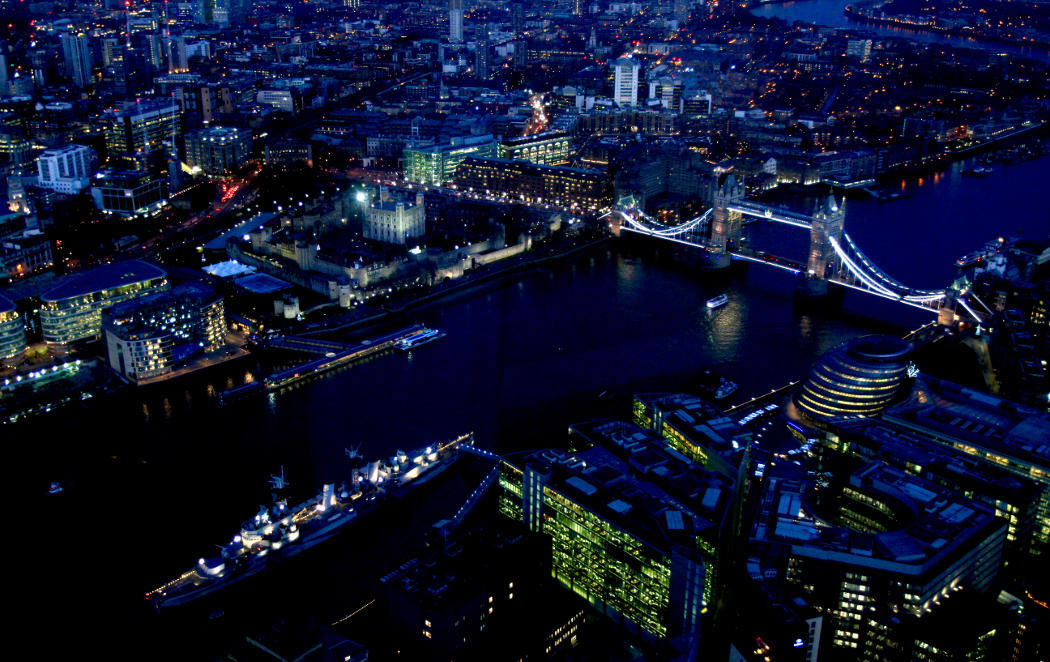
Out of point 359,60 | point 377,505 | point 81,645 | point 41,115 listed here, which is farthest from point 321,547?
point 359,60

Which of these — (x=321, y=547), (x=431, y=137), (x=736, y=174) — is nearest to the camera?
(x=321, y=547)

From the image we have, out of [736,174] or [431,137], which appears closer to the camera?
[736,174]

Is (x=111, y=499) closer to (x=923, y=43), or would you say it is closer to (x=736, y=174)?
(x=736, y=174)

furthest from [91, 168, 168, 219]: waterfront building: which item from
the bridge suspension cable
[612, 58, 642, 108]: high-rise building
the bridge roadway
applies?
[612, 58, 642, 108]: high-rise building

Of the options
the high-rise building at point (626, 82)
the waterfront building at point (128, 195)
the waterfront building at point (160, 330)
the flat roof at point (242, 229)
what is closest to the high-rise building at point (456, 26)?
the high-rise building at point (626, 82)

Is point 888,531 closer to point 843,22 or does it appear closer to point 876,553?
point 876,553

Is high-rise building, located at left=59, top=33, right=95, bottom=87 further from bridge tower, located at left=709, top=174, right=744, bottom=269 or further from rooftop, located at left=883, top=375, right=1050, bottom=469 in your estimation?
rooftop, located at left=883, top=375, right=1050, bottom=469

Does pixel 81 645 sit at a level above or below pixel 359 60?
below
